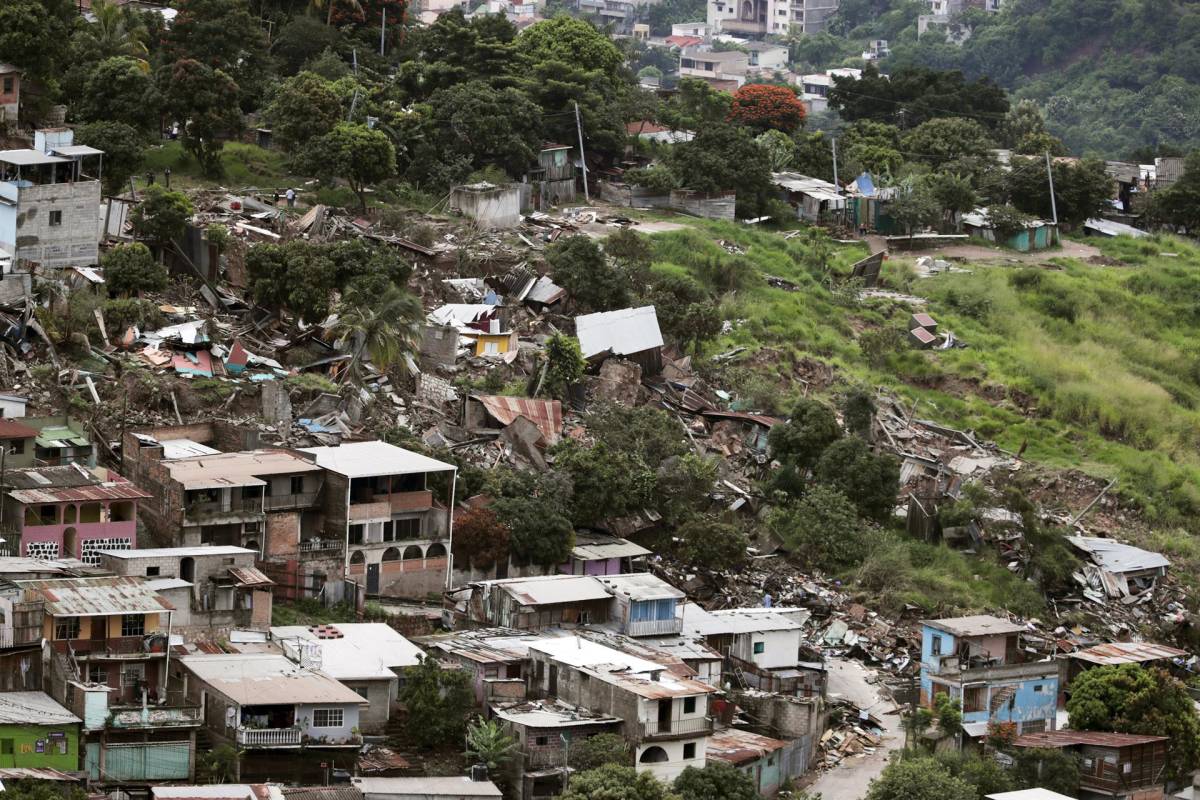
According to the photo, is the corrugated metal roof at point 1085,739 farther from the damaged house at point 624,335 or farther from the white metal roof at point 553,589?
the damaged house at point 624,335

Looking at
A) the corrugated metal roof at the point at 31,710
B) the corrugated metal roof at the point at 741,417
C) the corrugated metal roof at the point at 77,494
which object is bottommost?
the corrugated metal roof at the point at 741,417

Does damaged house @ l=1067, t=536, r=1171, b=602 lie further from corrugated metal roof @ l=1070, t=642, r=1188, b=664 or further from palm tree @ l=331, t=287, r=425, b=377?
palm tree @ l=331, t=287, r=425, b=377

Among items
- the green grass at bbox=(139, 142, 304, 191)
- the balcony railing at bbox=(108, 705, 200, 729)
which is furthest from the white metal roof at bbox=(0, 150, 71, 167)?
the balcony railing at bbox=(108, 705, 200, 729)

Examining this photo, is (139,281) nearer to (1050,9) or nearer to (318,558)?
(318,558)

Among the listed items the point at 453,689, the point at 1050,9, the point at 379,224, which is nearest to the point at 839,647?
the point at 453,689

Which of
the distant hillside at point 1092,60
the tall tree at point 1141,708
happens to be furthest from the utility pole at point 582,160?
the distant hillside at point 1092,60

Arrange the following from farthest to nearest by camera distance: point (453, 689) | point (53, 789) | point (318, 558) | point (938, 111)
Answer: point (938, 111) → point (318, 558) → point (453, 689) → point (53, 789)
